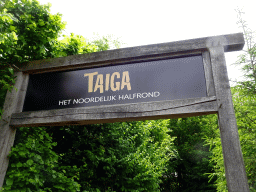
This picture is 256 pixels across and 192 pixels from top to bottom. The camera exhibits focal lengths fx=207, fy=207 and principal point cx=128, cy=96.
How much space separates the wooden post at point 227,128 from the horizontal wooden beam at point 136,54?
12 cm

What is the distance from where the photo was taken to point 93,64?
3.28 metres

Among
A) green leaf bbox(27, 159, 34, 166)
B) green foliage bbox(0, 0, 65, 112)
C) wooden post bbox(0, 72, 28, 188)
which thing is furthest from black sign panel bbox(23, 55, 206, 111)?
green leaf bbox(27, 159, 34, 166)

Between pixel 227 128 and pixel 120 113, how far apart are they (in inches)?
51.9

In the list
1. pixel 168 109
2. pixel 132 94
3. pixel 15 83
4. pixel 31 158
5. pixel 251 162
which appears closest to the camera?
pixel 168 109

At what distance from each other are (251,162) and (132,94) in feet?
16.6

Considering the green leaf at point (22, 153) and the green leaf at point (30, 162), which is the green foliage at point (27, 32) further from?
the green leaf at point (30, 162)

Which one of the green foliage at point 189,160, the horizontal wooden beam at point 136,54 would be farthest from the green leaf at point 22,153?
the green foliage at point 189,160

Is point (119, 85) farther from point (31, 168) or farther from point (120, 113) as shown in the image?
point (31, 168)

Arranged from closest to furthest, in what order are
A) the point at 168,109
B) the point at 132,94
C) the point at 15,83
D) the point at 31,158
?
the point at 168,109 < the point at 132,94 < the point at 31,158 < the point at 15,83

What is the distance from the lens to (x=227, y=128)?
236 centimetres

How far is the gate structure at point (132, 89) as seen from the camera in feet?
8.30

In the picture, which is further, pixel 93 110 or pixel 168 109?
pixel 93 110

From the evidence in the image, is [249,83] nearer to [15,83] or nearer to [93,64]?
[93,64]

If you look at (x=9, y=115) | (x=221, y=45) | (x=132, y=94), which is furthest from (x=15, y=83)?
(x=221, y=45)
